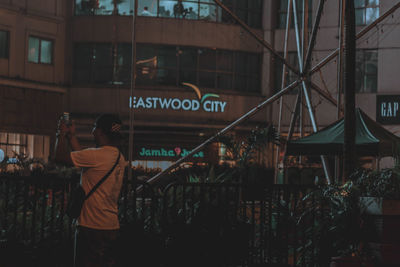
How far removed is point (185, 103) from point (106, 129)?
1092 inches

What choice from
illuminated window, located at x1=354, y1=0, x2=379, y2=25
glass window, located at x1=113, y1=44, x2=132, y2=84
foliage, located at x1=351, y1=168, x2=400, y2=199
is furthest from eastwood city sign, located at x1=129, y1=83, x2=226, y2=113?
foliage, located at x1=351, y1=168, x2=400, y2=199

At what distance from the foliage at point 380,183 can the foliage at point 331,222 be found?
16 cm

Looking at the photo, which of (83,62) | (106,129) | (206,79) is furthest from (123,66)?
(106,129)

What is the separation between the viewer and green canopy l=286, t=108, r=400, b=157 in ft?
38.6

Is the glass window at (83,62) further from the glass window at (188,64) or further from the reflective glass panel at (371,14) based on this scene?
the reflective glass panel at (371,14)

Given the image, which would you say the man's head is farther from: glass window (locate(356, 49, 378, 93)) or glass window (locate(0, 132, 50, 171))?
glass window (locate(356, 49, 378, 93))

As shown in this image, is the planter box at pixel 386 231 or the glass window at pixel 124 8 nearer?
the planter box at pixel 386 231

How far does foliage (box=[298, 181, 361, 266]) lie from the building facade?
23853 millimetres

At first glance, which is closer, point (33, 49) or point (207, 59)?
point (33, 49)

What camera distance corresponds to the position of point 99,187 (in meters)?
5.79

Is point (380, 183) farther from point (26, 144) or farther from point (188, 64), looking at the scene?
point (188, 64)

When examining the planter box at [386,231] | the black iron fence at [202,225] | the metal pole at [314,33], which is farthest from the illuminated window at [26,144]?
the planter box at [386,231]

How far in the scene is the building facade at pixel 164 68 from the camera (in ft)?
105

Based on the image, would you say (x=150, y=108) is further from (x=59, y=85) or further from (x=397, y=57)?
(x=397, y=57)
